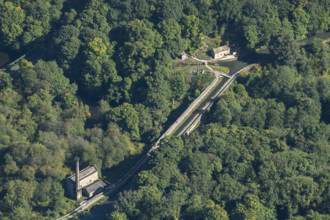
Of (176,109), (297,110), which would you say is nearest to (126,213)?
(176,109)

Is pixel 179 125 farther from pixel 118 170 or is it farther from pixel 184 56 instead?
pixel 184 56

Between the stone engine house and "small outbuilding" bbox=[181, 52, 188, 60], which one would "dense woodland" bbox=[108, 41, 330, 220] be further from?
"small outbuilding" bbox=[181, 52, 188, 60]

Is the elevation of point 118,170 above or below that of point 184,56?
below

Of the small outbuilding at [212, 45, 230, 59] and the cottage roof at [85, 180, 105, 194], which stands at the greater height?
the small outbuilding at [212, 45, 230, 59]

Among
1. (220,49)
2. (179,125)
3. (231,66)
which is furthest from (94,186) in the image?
(220,49)

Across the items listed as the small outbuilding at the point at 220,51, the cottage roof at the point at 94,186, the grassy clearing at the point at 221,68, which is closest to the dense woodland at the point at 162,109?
the small outbuilding at the point at 220,51

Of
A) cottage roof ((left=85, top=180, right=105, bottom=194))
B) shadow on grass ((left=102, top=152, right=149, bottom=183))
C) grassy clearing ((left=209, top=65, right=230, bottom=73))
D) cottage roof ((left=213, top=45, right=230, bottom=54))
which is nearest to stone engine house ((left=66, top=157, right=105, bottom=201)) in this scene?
cottage roof ((left=85, top=180, right=105, bottom=194))
